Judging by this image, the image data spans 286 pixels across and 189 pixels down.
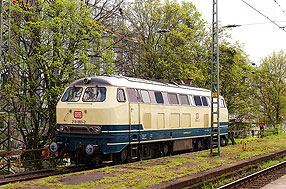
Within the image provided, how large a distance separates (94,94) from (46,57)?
517cm

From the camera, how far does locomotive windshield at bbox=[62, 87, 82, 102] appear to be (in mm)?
13989

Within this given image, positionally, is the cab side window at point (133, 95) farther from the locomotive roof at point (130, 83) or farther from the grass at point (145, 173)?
the grass at point (145, 173)

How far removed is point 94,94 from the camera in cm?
1362

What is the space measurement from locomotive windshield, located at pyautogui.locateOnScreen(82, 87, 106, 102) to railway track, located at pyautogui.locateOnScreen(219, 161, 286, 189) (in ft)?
19.1

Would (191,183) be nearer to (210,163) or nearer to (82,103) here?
(210,163)

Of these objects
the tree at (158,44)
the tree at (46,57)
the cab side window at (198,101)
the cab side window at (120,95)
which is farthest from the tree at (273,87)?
the cab side window at (120,95)

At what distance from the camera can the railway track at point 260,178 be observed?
11133 millimetres

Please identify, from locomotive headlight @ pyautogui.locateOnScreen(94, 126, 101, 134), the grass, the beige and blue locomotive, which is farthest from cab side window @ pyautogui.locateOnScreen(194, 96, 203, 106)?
locomotive headlight @ pyautogui.locateOnScreen(94, 126, 101, 134)

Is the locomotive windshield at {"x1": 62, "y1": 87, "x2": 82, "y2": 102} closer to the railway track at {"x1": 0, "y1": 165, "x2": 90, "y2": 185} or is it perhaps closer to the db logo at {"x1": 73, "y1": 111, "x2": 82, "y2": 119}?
the db logo at {"x1": 73, "y1": 111, "x2": 82, "y2": 119}

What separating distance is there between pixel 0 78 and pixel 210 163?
1115 centimetres

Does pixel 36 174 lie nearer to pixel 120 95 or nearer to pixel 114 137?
pixel 114 137

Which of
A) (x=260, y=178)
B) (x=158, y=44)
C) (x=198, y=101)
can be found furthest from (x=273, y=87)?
(x=260, y=178)

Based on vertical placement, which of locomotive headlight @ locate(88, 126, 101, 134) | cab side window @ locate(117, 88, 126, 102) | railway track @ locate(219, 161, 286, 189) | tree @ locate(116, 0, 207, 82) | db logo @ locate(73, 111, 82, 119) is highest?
tree @ locate(116, 0, 207, 82)

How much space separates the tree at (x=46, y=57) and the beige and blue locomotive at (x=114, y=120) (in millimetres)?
3037
